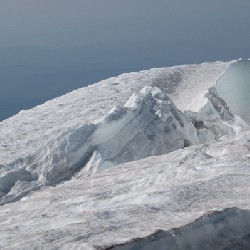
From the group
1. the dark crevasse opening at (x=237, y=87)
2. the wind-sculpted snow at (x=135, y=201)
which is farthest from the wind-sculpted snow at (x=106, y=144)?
the dark crevasse opening at (x=237, y=87)

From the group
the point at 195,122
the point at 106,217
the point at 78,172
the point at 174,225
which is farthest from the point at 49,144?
the point at 174,225

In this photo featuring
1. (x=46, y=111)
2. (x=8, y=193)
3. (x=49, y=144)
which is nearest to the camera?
(x=8, y=193)

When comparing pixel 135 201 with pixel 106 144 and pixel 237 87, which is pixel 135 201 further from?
pixel 237 87

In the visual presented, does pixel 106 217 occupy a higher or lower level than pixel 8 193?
higher

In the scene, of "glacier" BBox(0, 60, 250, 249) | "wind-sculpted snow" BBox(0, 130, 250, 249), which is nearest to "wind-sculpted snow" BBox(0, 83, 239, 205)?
"glacier" BBox(0, 60, 250, 249)

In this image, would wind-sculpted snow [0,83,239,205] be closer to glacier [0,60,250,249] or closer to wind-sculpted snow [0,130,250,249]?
glacier [0,60,250,249]

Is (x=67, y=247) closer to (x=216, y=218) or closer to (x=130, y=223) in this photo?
(x=130, y=223)
